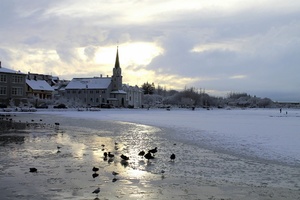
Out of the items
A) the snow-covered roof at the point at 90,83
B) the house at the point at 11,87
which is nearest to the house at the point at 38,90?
the house at the point at 11,87

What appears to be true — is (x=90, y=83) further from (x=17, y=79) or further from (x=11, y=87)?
(x=11, y=87)

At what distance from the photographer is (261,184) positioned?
461 inches

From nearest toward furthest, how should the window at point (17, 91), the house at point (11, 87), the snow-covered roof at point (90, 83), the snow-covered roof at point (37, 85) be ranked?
the house at point (11, 87) → the window at point (17, 91) → the snow-covered roof at point (37, 85) → the snow-covered roof at point (90, 83)

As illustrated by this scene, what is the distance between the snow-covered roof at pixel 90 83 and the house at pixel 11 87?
1532 inches

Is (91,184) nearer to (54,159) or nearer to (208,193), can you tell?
(208,193)

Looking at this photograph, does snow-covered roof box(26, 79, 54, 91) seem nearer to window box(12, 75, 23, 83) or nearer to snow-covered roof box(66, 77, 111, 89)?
snow-covered roof box(66, 77, 111, 89)

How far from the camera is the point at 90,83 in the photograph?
13925cm

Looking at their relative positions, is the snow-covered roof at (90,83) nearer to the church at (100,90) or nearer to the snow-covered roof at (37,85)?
the church at (100,90)

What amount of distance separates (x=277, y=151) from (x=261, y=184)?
732 centimetres

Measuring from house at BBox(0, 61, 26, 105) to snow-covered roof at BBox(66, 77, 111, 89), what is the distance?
3891cm

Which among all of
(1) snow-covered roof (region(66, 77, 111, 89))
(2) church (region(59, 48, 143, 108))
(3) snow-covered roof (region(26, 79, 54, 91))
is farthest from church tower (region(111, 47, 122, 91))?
(3) snow-covered roof (region(26, 79, 54, 91))

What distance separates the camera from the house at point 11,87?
94188mm

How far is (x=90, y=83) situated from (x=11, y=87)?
4532 centimetres

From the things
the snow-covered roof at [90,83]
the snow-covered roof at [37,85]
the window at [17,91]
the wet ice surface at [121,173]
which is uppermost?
the snow-covered roof at [90,83]
